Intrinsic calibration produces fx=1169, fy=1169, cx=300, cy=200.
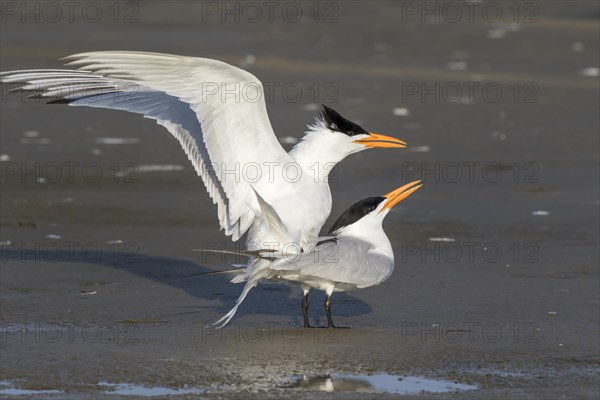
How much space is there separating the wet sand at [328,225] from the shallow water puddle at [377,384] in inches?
2.1

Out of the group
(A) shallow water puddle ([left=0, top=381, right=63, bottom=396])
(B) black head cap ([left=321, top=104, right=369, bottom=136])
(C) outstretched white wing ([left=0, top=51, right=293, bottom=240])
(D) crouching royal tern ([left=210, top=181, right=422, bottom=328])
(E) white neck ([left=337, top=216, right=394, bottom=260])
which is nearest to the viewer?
(A) shallow water puddle ([left=0, top=381, right=63, bottom=396])

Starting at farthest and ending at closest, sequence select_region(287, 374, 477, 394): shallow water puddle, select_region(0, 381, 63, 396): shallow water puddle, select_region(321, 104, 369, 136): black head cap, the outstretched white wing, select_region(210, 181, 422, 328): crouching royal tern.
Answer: select_region(321, 104, 369, 136): black head cap → the outstretched white wing → select_region(210, 181, 422, 328): crouching royal tern → select_region(287, 374, 477, 394): shallow water puddle → select_region(0, 381, 63, 396): shallow water puddle

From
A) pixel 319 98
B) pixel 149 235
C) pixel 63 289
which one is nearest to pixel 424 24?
pixel 319 98

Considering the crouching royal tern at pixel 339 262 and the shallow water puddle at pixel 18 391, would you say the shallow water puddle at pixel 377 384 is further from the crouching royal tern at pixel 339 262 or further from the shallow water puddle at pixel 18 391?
the shallow water puddle at pixel 18 391

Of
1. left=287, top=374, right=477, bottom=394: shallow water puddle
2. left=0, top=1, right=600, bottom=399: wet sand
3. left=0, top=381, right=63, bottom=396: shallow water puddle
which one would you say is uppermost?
left=0, top=1, right=600, bottom=399: wet sand

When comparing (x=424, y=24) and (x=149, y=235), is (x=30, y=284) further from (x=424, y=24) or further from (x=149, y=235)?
(x=424, y=24)

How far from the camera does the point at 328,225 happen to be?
30.7 ft

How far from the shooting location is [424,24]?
19.1 m

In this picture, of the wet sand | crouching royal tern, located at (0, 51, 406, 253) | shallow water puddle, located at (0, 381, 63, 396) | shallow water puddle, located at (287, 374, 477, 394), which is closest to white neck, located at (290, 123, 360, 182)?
crouching royal tern, located at (0, 51, 406, 253)

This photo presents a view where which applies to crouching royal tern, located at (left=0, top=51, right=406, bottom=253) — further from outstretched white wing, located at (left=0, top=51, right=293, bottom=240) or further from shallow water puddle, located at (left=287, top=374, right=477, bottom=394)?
shallow water puddle, located at (left=287, top=374, right=477, bottom=394)

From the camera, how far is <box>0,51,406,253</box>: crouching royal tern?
679 cm

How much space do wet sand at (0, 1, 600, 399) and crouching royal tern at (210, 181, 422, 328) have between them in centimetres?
27

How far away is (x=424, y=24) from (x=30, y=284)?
12.8 metres

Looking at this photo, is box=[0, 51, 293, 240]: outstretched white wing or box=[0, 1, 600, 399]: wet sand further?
box=[0, 51, 293, 240]: outstretched white wing
